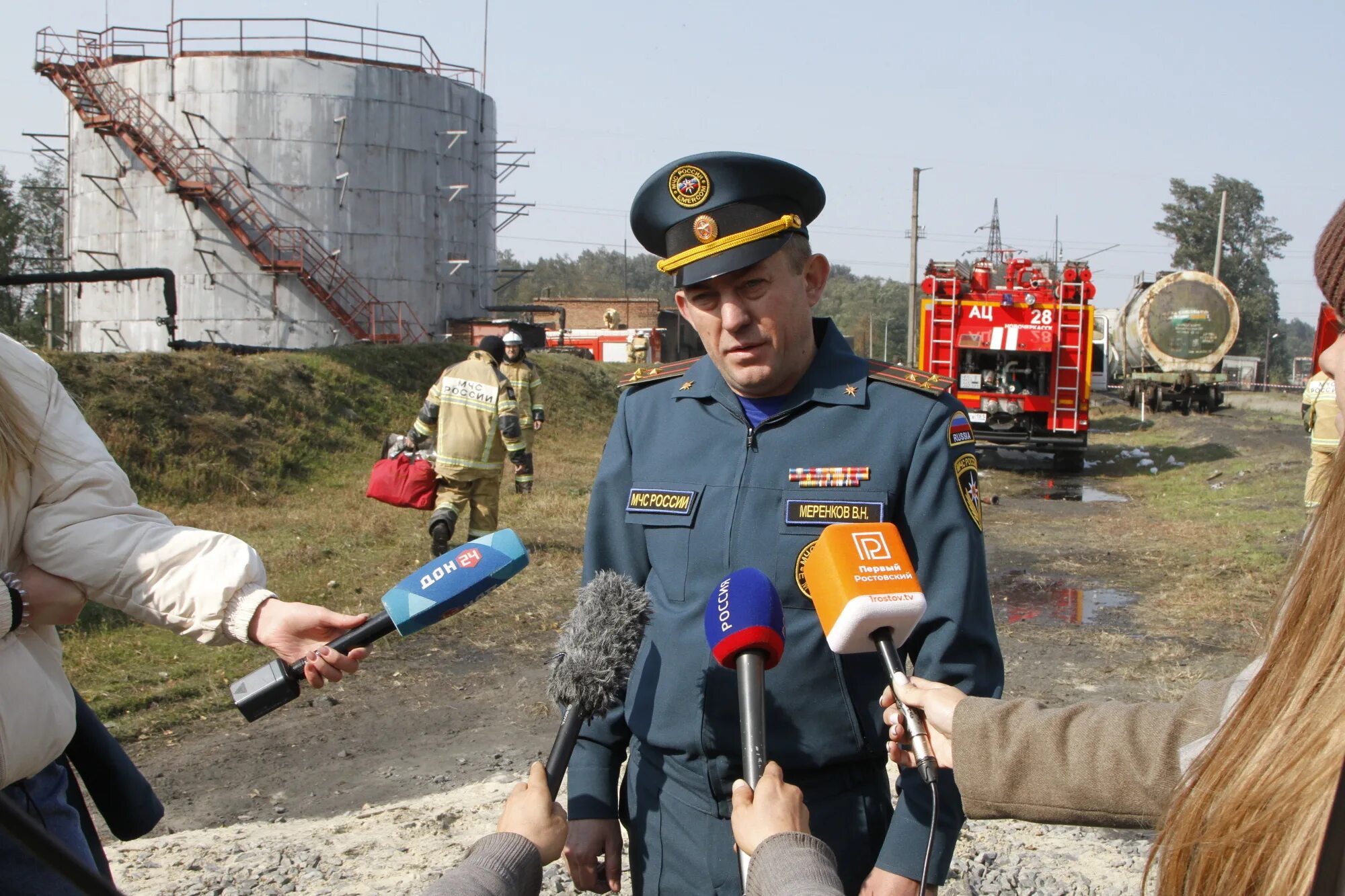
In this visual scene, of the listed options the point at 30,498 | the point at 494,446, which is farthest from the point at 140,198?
the point at 30,498

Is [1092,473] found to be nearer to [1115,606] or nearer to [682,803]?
[1115,606]

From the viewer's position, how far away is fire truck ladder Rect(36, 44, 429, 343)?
85.3ft

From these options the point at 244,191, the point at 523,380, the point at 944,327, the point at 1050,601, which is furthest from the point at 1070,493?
the point at 244,191

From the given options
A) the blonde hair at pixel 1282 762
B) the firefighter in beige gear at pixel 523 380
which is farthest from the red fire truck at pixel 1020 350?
the blonde hair at pixel 1282 762

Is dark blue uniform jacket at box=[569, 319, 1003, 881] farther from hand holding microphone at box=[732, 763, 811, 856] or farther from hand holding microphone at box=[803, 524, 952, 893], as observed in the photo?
hand holding microphone at box=[732, 763, 811, 856]

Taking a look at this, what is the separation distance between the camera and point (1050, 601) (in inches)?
356

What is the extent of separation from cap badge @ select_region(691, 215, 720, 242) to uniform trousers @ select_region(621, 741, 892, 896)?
3.96ft

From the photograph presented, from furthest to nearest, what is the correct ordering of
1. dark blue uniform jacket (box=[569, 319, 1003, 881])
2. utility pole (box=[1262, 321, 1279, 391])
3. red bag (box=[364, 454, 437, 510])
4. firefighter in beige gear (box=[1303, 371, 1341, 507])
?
utility pole (box=[1262, 321, 1279, 391]), red bag (box=[364, 454, 437, 510]), firefighter in beige gear (box=[1303, 371, 1341, 507]), dark blue uniform jacket (box=[569, 319, 1003, 881])

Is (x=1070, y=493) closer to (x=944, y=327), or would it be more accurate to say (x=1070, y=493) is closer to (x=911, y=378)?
(x=944, y=327)

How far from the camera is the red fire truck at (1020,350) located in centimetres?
1789

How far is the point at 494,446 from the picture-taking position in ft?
32.3

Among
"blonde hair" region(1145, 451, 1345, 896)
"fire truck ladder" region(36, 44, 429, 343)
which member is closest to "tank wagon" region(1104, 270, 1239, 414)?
"fire truck ladder" region(36, 44, 429, 343)

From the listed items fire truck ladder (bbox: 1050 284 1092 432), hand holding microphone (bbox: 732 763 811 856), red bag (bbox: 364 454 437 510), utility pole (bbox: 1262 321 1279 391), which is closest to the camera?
hand holding microphone (bbox: 732 763 811 856)

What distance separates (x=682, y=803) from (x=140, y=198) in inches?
1093
